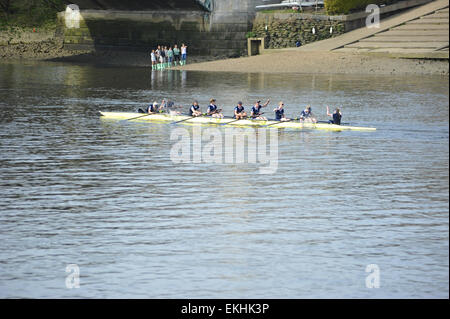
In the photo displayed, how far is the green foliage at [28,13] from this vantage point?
305 feet

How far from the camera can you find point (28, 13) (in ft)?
306

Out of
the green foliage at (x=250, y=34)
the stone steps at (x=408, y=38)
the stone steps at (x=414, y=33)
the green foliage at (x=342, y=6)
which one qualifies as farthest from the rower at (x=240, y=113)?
the green foliage at (x=250, y=34)

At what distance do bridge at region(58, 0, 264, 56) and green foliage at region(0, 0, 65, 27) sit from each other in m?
3.50

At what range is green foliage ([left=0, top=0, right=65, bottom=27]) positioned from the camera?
3656 inches

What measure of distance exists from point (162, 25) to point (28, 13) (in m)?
20.7

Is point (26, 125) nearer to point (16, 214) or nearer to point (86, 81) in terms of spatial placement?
point (16, 214)

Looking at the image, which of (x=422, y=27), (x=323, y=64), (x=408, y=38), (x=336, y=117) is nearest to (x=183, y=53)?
(x=323, y=64)

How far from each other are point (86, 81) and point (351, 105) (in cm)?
2813

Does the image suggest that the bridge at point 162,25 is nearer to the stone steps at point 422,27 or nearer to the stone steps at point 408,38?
the stone steps at point 408,38

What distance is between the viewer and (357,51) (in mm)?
70562

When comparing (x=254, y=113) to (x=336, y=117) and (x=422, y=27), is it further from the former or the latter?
(x=422, y=27)

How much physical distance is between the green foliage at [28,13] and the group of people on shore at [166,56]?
1915 centimetres
